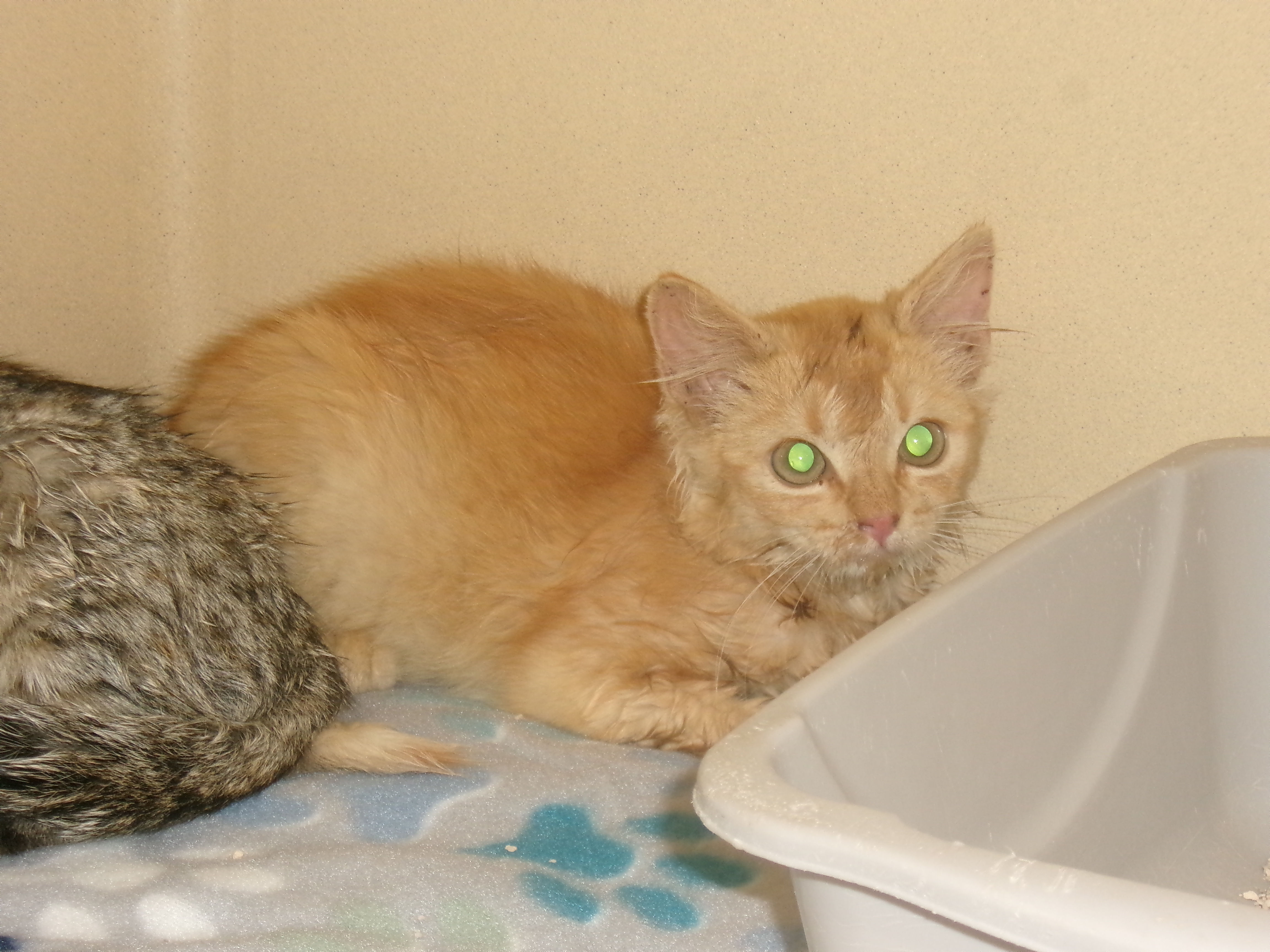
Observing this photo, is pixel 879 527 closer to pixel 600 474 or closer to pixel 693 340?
pixel 693 340

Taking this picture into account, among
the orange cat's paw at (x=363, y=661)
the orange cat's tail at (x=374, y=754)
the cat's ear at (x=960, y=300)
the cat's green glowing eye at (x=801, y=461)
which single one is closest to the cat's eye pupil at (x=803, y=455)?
the cat's green glowing eye at (x=801, y=461)

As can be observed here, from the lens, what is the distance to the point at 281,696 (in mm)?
1750

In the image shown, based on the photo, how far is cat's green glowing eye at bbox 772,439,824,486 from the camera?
1.86 meters

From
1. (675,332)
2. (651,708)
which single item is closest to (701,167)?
(675,332)

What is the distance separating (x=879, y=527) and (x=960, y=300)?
0.42 meters

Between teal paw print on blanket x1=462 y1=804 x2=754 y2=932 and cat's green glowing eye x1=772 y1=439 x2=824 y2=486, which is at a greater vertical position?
cat's green glowing eye x1=772 y1=439 x2=824 y2=486

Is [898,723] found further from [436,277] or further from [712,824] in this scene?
Answer: [436,277]

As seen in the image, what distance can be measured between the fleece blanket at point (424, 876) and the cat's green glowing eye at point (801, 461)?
50 cm

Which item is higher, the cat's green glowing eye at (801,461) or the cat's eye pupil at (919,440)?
the cat's eye pupil at (919,440)

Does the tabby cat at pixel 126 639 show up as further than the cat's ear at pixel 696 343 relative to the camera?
No

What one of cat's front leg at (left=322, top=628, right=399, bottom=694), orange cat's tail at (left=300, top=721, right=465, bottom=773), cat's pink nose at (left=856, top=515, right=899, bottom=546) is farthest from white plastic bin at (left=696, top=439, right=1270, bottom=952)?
cat's front leg at (left=322, top=628, right=399, bottom=694)

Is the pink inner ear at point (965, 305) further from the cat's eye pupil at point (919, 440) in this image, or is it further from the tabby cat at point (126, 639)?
the tabby cat at point (126, 639)

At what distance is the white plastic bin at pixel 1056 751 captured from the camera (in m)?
0.92

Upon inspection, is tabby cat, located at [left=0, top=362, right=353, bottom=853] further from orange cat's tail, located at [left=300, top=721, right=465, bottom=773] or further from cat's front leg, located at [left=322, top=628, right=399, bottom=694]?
cat's front leg, located at [left=322, top=628, right=399, bottom=694]
